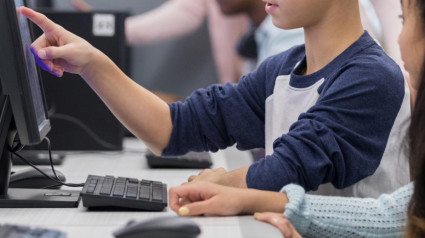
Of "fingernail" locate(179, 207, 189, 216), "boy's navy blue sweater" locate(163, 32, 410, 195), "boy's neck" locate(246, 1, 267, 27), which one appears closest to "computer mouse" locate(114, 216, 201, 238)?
"fingernail" locate(179, 207, 189, 216)

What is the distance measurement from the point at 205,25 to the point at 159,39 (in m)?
0.20

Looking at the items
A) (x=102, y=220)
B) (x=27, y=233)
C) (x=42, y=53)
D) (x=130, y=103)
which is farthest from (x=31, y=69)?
(x=27, y=233)

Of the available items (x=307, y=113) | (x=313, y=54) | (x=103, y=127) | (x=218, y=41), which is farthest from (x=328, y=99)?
(x=218, y=41)

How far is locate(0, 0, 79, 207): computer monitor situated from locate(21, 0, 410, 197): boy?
6cm

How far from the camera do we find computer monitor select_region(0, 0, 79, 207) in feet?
3.31

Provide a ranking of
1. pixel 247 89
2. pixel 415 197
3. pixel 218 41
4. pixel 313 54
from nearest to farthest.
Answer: pixel 415 197
pixel 313 54
pixel 247 89
pixel 218 41

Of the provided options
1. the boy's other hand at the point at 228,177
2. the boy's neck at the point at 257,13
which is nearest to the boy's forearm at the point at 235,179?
the boy's other hand at the point at 228,177

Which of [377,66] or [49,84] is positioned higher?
[377,66]

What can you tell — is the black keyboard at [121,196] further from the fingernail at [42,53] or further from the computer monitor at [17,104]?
the fingernail at [42,53]

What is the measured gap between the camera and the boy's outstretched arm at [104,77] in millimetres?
1115

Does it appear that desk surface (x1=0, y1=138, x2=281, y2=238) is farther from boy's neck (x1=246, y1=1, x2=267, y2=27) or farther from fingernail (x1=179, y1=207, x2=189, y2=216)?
boy's neck (x1=246, y1=1, x2=267, y2=27)

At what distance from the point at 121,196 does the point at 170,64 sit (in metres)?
1.84

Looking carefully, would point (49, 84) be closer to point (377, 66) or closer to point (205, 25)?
point (377, 66)

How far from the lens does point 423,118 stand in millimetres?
966
